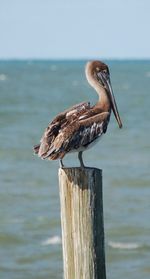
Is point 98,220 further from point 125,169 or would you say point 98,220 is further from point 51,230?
point 125,169

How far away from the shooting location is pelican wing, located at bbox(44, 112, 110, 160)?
Result: 6.14 m

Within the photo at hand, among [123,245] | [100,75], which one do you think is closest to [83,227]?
[100,75]

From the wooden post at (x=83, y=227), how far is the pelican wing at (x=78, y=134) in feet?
2.64

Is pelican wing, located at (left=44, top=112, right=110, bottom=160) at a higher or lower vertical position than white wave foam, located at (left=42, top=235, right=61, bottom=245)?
higher

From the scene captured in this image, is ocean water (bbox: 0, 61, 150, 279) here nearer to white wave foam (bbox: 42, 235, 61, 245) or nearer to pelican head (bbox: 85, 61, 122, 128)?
white wave foam (bbox: 42, 235, 61, 245)

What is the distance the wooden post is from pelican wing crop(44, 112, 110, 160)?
2.64ft

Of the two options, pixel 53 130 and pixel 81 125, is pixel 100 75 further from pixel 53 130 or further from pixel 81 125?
pixel 53 130

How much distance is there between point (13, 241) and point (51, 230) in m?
0.92

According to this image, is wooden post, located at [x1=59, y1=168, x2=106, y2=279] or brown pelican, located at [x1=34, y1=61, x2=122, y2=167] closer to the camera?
wooden post, located at [x1=59, y1=168, x2=106, y2=279]

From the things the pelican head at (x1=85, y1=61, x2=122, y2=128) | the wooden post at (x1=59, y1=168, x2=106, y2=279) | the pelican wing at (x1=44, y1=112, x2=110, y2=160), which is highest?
the pelican head at (x1=85, y1=61, x2=122, y2=128)

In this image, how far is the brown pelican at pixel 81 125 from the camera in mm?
6156

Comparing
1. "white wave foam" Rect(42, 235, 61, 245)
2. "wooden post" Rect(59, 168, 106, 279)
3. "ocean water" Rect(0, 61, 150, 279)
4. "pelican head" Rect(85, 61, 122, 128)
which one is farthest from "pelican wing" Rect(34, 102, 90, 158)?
"white wave foam" Rect(42, 235, 61, 245)

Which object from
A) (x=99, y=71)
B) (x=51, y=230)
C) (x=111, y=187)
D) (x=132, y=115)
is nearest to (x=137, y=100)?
(x=132, y=115)

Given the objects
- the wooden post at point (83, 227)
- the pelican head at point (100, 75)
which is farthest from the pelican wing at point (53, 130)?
the wooden post at point (83, 227)
